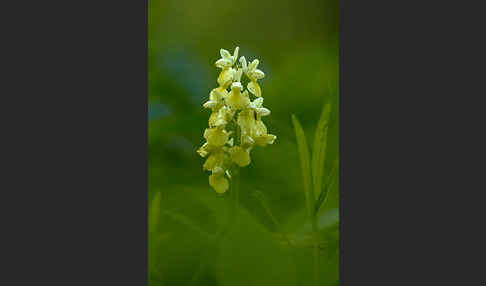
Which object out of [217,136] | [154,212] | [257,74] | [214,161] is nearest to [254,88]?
[257,74]

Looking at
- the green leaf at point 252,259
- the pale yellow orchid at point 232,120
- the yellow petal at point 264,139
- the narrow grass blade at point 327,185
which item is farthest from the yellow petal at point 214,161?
the narrow grass blade at point 327,185

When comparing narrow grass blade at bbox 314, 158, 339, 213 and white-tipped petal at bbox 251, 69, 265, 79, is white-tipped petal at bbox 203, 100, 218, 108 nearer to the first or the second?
white-tipped petal at bbox 251, 69, 265, 79

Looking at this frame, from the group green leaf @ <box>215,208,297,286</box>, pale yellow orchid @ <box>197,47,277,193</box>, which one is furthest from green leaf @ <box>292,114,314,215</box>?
green leaf @ <box>215,208,297,286</box>

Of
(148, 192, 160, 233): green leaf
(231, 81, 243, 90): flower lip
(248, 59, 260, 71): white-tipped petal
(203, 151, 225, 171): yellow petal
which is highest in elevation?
(248, 59, 260, 71): white-tipped petal

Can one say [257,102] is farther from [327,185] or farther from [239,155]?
[327,185]

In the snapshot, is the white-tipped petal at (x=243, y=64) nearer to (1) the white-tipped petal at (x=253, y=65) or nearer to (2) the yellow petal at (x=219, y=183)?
(1) the white-tipped petal at (x=253, y=65)
